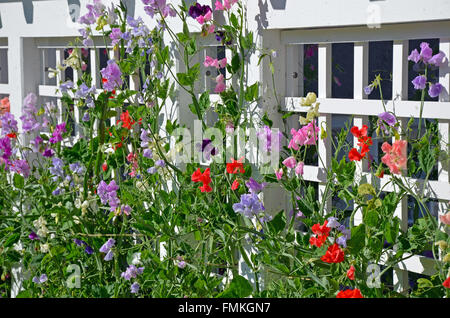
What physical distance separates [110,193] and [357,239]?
97cm

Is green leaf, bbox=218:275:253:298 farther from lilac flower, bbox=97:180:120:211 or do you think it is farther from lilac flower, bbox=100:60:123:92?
lilac flower, bbox=100:60:123:92

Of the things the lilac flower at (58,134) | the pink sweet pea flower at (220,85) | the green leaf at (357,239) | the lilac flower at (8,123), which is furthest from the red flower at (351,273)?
the lilac flower at (8,123)

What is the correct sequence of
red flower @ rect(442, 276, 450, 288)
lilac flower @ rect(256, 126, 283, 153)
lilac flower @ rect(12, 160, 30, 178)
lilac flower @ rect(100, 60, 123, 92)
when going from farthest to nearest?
lilac flower @ rect(12, 160, 30, 178) → lilac flower @ rect(100, 60, 123, 92) → lilac flower @ rect(256, 126, 283, 153) → red flower @ rect(442, 276, 450, 288)

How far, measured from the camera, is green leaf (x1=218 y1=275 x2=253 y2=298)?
2.04m

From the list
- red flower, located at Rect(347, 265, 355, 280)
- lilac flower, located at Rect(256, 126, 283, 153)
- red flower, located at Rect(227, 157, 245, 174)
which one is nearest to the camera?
red flower, located at Rect(347, 265, 355, 280)

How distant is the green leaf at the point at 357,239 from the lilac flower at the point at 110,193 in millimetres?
927

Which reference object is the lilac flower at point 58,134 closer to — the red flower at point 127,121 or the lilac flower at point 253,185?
the red flower at point 127,121

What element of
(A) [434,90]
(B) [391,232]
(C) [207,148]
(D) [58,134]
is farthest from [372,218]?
(D) [58,134]

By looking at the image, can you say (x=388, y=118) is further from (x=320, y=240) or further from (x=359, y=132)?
(x=320, y=240)

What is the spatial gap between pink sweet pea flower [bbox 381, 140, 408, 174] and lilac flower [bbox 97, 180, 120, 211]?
3.28ft

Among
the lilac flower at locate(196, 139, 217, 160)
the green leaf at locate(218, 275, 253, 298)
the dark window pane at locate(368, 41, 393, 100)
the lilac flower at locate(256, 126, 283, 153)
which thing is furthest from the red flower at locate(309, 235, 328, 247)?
the dark window pane at locate(368, 41, 393, 100)

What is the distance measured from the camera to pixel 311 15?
2236mm

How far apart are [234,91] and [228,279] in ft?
2.19
